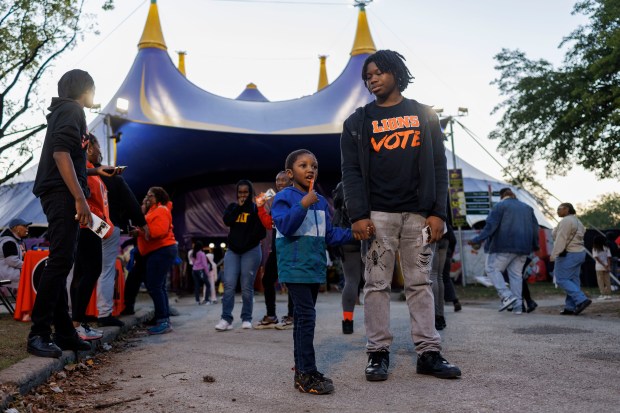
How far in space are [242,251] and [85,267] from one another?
1.98m

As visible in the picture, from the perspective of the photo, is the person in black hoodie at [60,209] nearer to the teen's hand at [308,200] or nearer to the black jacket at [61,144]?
the black jacket at [61,144]

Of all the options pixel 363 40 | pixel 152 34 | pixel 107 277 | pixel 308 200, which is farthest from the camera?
pixel 363 40

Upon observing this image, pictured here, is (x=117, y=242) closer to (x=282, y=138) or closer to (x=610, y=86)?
(x=282, y=138)

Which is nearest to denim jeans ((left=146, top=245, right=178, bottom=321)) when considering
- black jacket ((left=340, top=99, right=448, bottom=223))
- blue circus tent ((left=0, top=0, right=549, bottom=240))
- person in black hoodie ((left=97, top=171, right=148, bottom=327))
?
person in black hoodie ((left=97, top=171, right=148, bottom=327))

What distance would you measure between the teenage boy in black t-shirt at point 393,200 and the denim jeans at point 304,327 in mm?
404

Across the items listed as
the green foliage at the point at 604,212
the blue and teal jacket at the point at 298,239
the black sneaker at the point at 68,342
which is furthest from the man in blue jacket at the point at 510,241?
the green foliage at the point at 604,212

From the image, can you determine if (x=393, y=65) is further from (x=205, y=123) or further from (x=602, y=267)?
(x=205, y=123)

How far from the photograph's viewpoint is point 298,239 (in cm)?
326

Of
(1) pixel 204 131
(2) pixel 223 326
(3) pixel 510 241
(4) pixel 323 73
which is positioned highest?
(4) pixel 323 73

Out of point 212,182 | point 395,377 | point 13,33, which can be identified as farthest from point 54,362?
point 212,182

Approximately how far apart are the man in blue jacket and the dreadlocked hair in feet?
16.5

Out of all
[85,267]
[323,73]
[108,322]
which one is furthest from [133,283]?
[323,73]

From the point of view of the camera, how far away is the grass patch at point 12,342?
3.41 meters

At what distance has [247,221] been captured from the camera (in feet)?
20.7
